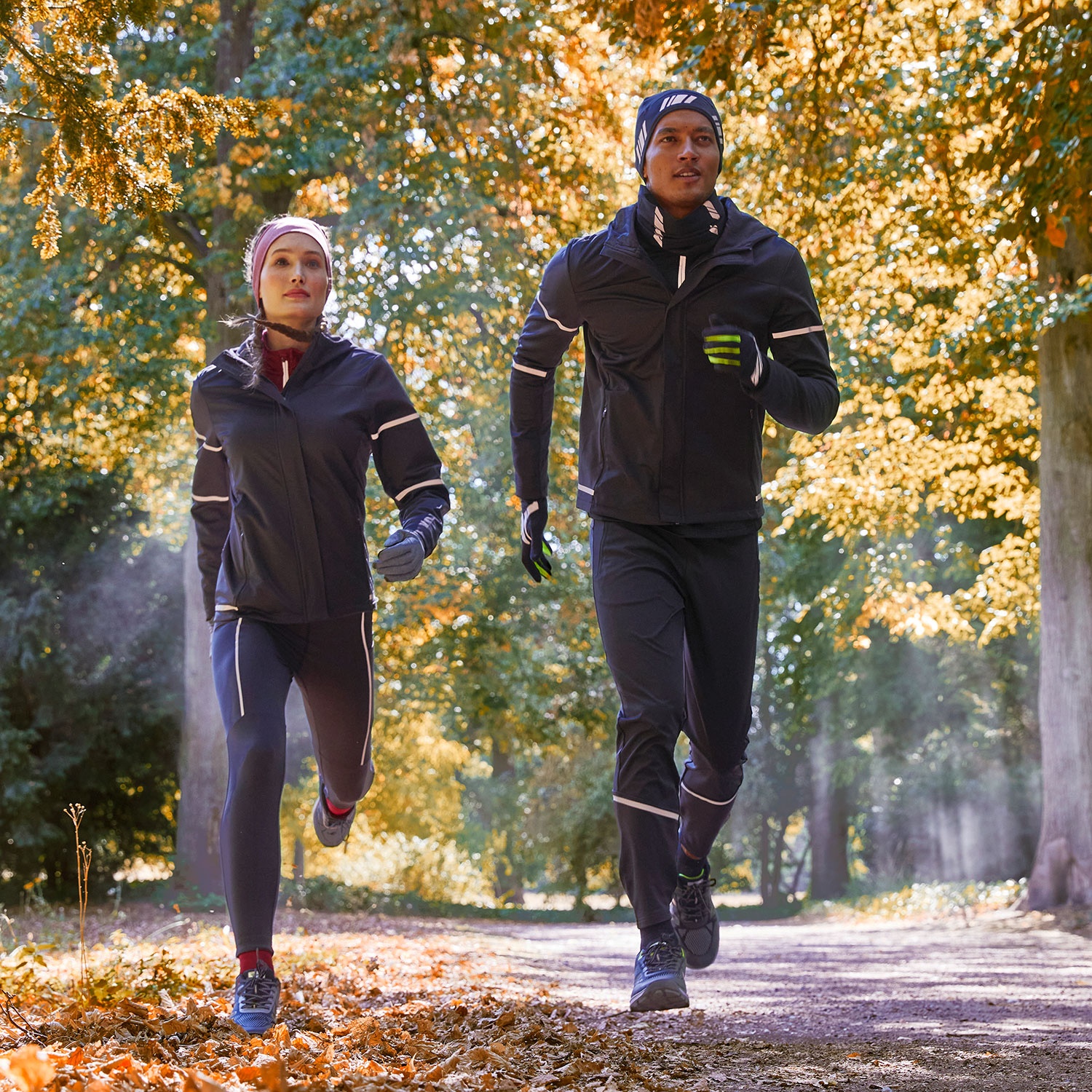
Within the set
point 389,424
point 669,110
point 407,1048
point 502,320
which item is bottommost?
point 407,1048

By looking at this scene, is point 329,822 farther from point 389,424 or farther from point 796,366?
point 796,366

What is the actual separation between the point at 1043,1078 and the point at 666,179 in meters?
2.97

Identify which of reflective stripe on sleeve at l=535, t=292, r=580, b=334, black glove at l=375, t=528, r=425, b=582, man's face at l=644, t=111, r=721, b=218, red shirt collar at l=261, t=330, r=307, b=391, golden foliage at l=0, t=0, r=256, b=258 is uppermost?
golden foliage at l=0, t=0, r=256, b=258

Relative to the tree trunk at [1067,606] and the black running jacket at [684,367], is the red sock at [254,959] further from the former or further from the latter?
the tree trunk at [1067,606]

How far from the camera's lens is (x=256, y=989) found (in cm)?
375

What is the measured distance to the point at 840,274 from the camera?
15125 millimetres

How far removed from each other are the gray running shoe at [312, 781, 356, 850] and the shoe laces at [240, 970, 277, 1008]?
140cm

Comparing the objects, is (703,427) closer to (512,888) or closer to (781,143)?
(781,143)

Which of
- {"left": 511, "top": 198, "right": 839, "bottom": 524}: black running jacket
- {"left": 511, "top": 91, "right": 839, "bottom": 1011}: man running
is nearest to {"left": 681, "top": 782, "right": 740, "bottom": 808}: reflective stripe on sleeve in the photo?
{"left": 511, "top": 91, "right": 839, "bottom": 1011}: man running

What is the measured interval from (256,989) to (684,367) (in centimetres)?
235

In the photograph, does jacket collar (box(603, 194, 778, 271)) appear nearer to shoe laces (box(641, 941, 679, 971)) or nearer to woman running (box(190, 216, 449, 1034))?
woman running (box(190, 216, 449, 1034))

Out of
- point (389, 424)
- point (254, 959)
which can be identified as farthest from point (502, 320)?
point (254, 959)

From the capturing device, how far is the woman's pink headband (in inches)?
180

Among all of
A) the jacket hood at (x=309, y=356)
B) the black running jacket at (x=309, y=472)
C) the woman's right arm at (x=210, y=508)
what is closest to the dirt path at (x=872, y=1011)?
the black running jacket at (x=309, y=472)
